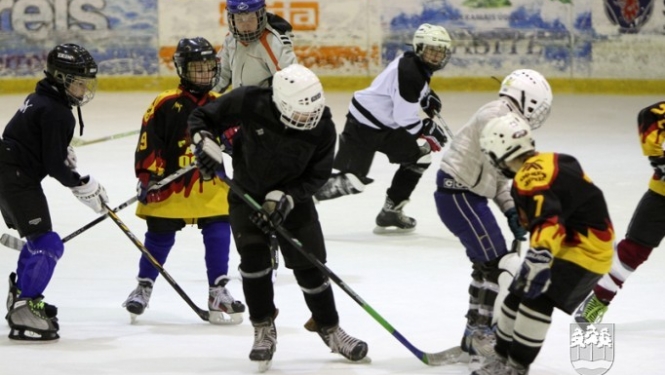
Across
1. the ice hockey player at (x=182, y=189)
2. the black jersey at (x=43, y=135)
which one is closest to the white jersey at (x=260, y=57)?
the ice hockey player at (x=182, y=189)

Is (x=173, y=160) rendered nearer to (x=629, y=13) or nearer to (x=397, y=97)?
(x=397, y=97)

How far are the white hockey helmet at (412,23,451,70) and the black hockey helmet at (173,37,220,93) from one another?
6.28ft

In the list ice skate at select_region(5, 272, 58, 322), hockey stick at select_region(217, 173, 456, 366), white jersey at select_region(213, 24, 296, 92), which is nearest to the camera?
hockey stick at select_region(217, 173, 456, 366)

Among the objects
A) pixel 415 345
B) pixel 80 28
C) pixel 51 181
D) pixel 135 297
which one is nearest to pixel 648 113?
pixel 415 345

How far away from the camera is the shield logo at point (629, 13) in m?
11.9

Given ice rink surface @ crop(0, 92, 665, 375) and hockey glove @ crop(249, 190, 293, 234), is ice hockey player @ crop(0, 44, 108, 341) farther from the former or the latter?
hockey glove @ crop(249, 190, 293, 234)

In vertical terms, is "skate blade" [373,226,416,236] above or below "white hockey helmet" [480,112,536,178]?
below

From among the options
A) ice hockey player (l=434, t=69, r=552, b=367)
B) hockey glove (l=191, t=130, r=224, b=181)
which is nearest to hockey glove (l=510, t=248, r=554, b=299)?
ice hockey player (l=434, t=69, r=552, b=367)

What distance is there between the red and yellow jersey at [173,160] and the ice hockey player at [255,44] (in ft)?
1.99

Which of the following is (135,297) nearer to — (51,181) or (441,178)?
(441,178)

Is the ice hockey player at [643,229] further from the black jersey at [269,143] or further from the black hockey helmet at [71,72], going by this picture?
the black hockey helmet at [71,72]

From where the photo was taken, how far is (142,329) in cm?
518

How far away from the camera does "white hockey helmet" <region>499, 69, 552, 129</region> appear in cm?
458

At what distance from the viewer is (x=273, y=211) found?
4.40m
